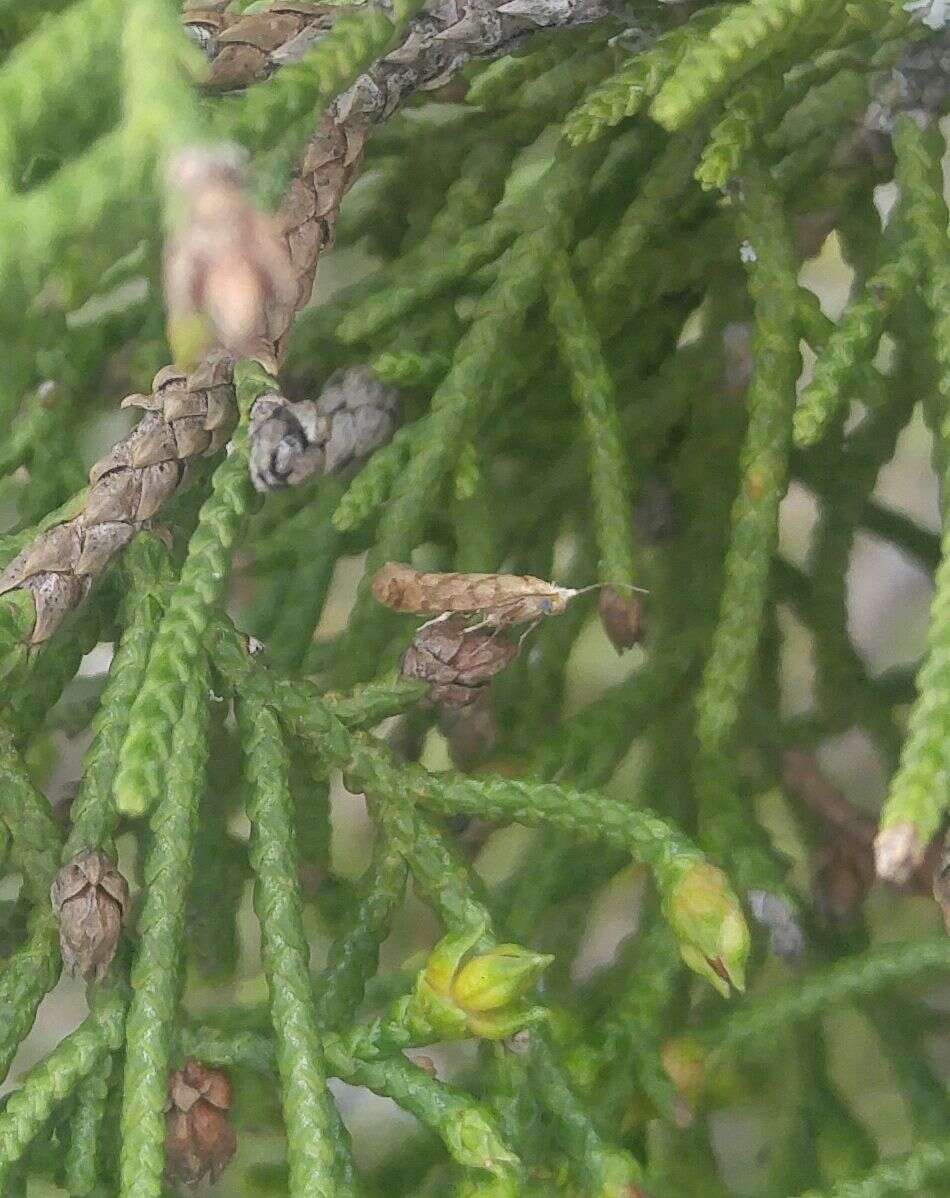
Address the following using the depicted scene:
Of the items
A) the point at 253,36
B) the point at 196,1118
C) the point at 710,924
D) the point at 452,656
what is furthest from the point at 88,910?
the point at 253,36

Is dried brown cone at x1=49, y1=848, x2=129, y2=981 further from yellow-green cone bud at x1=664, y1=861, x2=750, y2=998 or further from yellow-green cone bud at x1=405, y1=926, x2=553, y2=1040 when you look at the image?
yellow-green cone bud at x1=664, y1=861, x2=750, y2=998

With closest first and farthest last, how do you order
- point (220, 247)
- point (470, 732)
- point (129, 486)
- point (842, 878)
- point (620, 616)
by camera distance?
point (220, 247) < point (129, 486) < point (620, 616) < point (470, 732) < point (842, 878)

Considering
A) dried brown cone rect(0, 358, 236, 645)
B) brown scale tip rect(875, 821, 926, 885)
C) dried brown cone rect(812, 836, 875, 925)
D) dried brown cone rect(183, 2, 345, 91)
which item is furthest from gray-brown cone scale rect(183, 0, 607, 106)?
dried brown cone rect(812, 836, 875, 925)

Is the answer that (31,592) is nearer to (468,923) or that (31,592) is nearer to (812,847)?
(468,923)

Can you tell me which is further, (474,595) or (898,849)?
(474,595)

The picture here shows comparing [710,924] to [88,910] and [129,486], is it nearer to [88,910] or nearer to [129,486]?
[88,910]

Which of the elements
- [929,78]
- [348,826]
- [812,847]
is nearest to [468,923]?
[812,847]

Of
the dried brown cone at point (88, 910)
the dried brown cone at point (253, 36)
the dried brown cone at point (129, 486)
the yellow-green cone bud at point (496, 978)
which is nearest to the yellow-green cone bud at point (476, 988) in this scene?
the yellow-green cone bud at point (496, 978)
